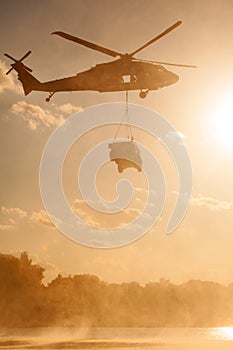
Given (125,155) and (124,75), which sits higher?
(124,75)

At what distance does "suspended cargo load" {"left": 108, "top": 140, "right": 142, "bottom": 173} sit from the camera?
135 feet

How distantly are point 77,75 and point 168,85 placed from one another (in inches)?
264

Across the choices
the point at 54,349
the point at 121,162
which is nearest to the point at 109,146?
the point at 121,162

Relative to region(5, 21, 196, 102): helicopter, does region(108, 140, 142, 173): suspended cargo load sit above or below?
below

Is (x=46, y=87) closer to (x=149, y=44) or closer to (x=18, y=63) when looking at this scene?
(x=18, y=63)

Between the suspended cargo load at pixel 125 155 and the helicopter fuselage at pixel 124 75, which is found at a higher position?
the helicopter fuselage at pixel 124 75

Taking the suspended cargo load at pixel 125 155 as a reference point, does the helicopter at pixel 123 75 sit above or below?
above

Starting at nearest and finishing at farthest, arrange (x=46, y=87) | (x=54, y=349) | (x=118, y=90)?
1. (x=118, y=90)
2. (x=46, y=87)
3. (x=54, y=349)

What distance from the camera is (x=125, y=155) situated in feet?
135

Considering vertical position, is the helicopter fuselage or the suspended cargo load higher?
the helicopter fuselage

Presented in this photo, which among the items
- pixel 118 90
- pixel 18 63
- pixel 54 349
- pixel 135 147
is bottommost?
pixel 54 349

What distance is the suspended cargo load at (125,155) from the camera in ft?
135

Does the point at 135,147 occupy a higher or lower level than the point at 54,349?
higher

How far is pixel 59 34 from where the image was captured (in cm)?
3809
